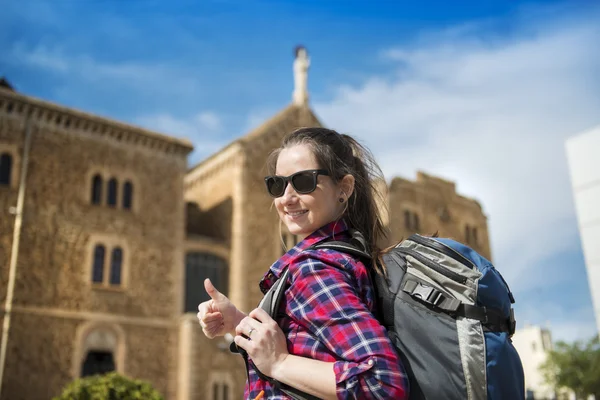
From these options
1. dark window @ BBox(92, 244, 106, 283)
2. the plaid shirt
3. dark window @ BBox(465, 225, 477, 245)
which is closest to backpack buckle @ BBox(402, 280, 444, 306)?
A: the plaid shirt

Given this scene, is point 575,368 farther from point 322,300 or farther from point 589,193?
point 322,300

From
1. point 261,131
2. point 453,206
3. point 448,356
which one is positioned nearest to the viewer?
point 448,356

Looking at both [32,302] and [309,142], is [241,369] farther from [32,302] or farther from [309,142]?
[309,142]

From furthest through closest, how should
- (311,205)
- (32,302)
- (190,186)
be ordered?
(190,186) → (32,302) → (311,205)

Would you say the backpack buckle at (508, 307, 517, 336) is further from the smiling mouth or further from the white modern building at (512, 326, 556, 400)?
the white modern building at (512, 326, 556, 400)

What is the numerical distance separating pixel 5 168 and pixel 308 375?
70.4 ft

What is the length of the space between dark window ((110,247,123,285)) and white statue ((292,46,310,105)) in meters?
11.4

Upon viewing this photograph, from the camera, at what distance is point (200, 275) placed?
2453 centimetres

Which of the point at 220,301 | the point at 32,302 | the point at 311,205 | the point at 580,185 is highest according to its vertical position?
the point at 580,185

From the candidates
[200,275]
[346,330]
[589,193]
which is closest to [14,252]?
[200,275]

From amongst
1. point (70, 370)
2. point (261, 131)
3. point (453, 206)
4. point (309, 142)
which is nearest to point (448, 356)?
point (309, 142)

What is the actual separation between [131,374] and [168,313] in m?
2.56

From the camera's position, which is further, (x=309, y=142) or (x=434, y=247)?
(x=309, y=142)

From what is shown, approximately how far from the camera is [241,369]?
76.9ft
